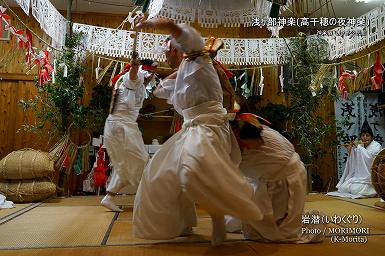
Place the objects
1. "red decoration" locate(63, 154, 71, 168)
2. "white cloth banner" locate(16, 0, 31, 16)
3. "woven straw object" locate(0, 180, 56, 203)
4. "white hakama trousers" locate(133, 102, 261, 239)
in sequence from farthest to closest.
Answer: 1. "red decoration" locate(63, 154, 71, 168)
2. "woven straw object" locate(0, 180, 56, 203)
3. "white cloth banner" locate(16, 0, 31, 16)
4. "white hakama trousers" locate(133, 102, 261, 239)

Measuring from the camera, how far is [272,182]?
6.88 feet

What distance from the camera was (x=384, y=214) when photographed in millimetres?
3008

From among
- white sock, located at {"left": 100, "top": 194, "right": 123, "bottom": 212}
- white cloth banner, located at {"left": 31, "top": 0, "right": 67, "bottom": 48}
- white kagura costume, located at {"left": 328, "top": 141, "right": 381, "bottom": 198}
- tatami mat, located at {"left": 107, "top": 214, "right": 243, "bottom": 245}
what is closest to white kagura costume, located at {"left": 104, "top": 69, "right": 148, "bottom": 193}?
white sock, located at {"left": 100, "top": 194, "right": 123, "bottom": 212}

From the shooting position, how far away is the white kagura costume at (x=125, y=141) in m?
3.19

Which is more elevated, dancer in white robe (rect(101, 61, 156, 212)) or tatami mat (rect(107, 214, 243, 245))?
dancer in white robe (rect(101, 61, 156, 212))

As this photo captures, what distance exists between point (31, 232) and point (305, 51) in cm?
437

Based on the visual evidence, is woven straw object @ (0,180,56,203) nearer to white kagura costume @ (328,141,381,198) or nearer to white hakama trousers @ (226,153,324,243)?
white hakama trousers @ (226,153,324,243)

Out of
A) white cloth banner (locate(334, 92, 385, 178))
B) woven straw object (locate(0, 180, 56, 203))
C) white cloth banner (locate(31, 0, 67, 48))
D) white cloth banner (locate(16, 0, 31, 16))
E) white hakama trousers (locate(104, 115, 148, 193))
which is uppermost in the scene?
white cloth banner (locate(31, 0, 67, 48))

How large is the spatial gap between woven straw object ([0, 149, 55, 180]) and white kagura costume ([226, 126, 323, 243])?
10.1ft

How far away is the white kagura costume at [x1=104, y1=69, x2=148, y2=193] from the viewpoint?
319cm

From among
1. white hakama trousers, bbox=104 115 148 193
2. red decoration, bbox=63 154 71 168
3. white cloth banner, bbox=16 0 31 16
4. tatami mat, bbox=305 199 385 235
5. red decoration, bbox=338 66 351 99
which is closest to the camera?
tatami mat, bbox=305 199 385 235

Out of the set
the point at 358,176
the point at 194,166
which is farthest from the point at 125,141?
the point at 358,176

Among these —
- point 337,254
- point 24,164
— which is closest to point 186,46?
point 337,254

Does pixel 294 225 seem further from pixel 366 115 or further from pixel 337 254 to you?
pixel 366 115
